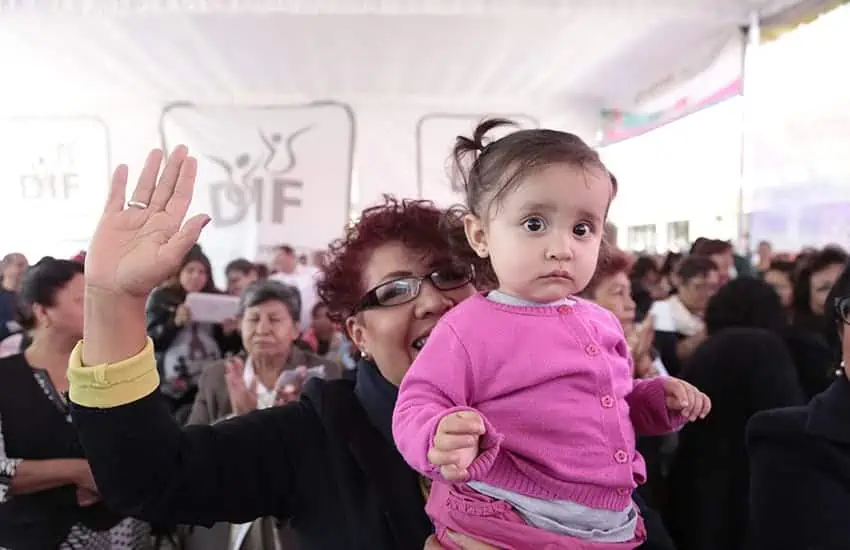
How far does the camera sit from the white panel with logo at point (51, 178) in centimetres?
656

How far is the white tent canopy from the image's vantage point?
552 centimetres

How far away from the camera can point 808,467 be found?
64.1 inches

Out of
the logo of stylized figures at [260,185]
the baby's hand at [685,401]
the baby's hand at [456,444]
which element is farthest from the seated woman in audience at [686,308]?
the logo of stylized figures at [260,185]

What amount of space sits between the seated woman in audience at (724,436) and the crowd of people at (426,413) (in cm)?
7

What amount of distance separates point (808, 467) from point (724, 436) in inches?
28.8

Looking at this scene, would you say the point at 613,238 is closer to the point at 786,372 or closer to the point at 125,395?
the point at 125,395

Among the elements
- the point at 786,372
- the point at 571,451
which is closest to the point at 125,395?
the point at 571,451

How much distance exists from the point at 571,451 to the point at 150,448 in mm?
592

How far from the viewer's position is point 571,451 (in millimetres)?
1058

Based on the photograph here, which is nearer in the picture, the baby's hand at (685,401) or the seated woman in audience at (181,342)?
the baby's hand at (685,401)

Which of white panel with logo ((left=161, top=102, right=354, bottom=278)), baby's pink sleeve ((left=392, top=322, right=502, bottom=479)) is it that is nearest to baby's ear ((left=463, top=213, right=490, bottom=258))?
baby's pink sleeve ((left=392, top=322, right=502, bottom=479))

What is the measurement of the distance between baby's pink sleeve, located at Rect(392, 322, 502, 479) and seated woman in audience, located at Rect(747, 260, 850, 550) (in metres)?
0.98

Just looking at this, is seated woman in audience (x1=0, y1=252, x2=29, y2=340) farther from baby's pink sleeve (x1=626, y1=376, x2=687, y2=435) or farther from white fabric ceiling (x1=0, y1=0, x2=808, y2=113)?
baby's pink sleeve (x1=626, y1=376, x2=687, y2=435)

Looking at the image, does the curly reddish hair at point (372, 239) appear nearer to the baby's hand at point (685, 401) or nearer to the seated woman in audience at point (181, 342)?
the baby's hand at point (685, 401)
